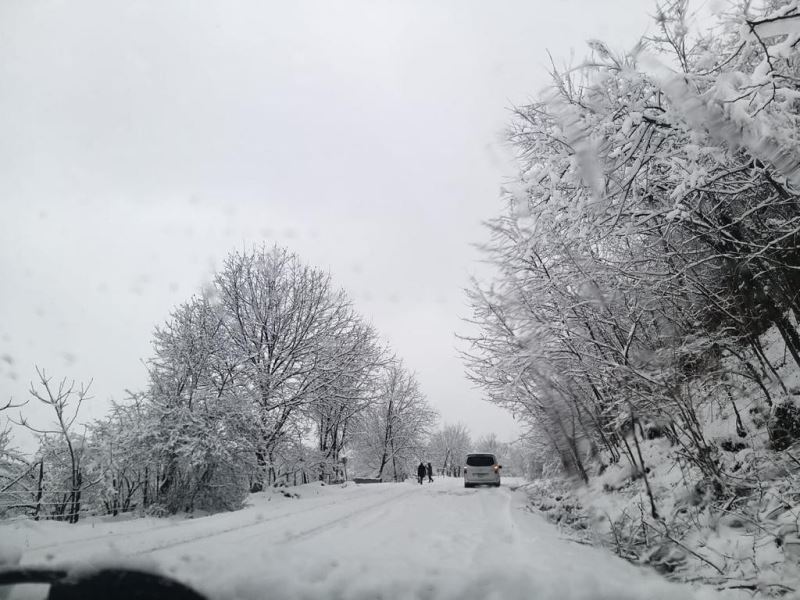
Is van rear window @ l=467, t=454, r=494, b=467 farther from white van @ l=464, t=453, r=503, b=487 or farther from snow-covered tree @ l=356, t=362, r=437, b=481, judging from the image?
snow-covered tree @ l=356, t=362, r=437, b=481

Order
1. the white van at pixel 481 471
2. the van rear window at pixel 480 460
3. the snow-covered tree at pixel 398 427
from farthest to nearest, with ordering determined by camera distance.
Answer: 1. the snow-covered tree at pixel 398 427
2. the van rear window at pixel 480 460
3. the white van at pixel 481 471

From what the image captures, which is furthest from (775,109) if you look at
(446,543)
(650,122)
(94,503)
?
(94,503)

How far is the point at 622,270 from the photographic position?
4.70m

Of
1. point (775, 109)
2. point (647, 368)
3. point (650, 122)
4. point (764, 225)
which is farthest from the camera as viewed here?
point (647, 368)

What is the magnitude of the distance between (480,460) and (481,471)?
44cm

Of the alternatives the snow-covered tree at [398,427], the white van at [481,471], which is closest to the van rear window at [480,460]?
the white van at [481,471]

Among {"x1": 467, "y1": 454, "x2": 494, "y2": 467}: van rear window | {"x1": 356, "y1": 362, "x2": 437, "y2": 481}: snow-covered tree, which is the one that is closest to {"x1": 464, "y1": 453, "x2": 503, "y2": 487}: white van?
{"x1": 467, "y1": 454, "x2": 494, "y2": 467}: van rear window

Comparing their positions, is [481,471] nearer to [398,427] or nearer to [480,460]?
[480,460]

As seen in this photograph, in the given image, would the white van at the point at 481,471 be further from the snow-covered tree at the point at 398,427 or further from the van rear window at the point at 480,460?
the snow-covered tree at the point at 398,427

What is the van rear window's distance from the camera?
54.3 feet

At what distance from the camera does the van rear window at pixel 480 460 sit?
1656 centimetres

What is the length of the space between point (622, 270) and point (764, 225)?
5.46 ft

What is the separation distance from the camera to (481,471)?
53.8 ft

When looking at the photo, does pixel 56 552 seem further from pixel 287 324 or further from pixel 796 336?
pixel 287 324
